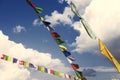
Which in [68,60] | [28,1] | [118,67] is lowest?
[118,67]

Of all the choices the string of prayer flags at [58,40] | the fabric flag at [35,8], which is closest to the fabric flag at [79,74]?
the string of prayer flags at [58,40]

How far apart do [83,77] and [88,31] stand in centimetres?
628

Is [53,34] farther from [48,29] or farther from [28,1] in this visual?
[28,1]

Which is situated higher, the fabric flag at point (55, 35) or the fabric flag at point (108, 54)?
the fabric flag at point (55, 35)

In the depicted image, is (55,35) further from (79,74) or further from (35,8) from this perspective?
(79,74)

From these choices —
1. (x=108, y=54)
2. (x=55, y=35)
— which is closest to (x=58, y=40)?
(x=55, y=35)

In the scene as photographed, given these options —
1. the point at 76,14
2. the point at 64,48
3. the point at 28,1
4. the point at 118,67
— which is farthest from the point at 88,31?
the point at 28,1

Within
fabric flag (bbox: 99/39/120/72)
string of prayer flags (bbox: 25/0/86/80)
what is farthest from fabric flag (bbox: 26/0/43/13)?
fabric flag (bbox: 99/39/120/72)

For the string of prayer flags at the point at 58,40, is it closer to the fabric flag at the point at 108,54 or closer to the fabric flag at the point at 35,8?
the fabric flag at the point at 35,8

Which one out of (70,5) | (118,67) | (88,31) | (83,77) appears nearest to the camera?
(118,67)

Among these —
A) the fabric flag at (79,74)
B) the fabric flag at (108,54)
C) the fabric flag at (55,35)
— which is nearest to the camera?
the fabric flag at (108,54)

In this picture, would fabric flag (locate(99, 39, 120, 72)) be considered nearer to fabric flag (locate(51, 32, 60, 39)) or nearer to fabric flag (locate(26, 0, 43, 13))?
fabric flag (locate(51, 32, 60, 39))

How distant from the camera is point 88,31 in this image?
Answer: 23188 millimetres

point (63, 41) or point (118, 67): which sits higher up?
point (63, 41)
